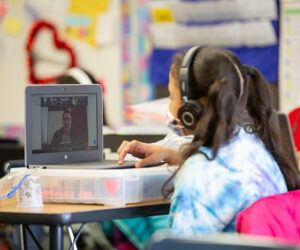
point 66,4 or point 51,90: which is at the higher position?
point 66,4

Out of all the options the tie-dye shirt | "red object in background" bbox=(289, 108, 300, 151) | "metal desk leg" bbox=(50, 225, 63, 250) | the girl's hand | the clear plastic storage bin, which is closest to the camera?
the tie-dye shirt

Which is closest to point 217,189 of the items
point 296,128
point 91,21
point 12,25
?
point 296,128

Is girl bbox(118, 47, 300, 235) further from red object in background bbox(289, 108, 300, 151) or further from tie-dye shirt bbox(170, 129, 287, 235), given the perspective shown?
red object in background bbox(289, 108, 300, 151)

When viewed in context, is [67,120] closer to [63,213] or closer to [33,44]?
[63,213]

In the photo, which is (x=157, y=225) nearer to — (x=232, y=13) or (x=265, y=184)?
(x=265, y=184)

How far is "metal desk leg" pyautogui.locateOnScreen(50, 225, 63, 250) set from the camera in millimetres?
1606

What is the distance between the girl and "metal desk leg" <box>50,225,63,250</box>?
276mm

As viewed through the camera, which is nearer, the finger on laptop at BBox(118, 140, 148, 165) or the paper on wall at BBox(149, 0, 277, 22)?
the finger on laptop at BBox(118, 140, 148, 165)

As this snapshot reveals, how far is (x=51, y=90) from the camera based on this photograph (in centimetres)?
189

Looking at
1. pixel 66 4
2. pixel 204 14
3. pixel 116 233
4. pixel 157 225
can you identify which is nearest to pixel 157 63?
pixel 204 14

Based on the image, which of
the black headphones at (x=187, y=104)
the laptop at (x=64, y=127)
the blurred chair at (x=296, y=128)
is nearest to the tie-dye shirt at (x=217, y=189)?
the black headphones at (x=187, y=104)

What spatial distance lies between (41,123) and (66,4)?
9.54ft

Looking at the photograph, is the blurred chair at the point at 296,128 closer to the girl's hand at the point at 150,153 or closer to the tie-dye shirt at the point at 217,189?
the girl's hand at the point at 150,153

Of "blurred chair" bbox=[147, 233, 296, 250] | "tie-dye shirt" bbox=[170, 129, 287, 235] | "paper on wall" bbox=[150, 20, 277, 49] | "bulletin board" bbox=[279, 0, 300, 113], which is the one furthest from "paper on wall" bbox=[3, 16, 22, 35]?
"blurred chair" bbox=[147, 233, 296, 250]
